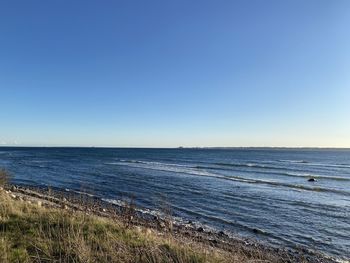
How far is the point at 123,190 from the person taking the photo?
3034 cm

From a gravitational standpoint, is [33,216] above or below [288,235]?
above

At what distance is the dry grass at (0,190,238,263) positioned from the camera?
626cm

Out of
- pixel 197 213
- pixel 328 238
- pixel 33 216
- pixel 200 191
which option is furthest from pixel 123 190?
pixel 33 216

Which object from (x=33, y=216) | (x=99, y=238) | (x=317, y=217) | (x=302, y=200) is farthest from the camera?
(x=302, y=200)

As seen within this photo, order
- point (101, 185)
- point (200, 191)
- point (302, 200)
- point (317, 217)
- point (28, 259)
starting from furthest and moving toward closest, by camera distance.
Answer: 1. point (101, 185)
2. point (200, 191)
3. point (302, 200)
4. point (317, 217)
5. point (28, 259)

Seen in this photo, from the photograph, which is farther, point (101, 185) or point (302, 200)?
point (101, 185)

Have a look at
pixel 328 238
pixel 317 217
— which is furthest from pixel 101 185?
pixel 328 238

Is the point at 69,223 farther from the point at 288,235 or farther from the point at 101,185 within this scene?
the point at 101,185

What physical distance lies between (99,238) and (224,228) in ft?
35.7

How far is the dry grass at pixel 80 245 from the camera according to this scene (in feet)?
20.5

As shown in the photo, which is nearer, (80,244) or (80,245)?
(80,245)

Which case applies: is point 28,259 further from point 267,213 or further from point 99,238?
point 267,213

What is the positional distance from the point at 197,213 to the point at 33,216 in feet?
41.3

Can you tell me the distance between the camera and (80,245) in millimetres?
6484
